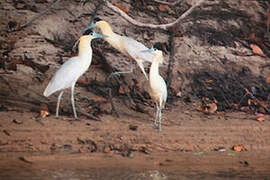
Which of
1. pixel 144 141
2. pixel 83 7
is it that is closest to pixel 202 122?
pixel 144 141

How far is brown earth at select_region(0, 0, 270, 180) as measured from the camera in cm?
774

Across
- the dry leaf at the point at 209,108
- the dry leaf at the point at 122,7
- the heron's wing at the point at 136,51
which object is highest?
the dry leaf at the point at 122,7

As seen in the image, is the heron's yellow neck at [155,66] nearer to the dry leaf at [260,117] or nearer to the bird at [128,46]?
the bird at [128,46]

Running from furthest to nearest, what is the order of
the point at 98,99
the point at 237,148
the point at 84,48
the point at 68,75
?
1. the point at 98,99
2. the point at 84,48
3. the point at 237,148
4. the point at 68,75

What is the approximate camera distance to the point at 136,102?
935 centimetres

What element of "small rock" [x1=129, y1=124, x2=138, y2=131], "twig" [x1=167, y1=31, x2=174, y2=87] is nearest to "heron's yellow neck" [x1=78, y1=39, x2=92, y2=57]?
"small rock" [x1=129, y1=124, x2=138, y2=131]

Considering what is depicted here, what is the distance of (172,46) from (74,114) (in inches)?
91.5

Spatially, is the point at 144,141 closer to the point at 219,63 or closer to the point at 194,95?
the point at 194,95

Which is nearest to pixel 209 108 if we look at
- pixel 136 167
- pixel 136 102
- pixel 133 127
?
pixel 136 102

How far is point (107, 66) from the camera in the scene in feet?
32.1

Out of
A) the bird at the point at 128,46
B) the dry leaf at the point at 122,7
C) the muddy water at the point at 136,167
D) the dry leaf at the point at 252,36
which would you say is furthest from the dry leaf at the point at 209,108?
the dry leaf at the point at 122,7

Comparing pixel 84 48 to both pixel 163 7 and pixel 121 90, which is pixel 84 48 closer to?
pixel 121 90

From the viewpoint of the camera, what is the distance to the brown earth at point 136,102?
7742 millimetres

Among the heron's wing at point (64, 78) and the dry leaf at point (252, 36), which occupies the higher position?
the dry leaf at point (252, 36)
